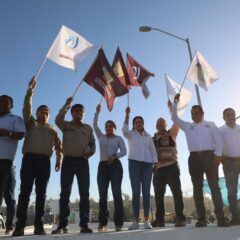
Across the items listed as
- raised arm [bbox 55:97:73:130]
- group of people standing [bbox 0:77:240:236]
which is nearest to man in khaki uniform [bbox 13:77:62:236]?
group of people standing [bbox 0:77:240:236]

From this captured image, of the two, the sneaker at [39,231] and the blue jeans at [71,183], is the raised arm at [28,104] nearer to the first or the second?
the blue jeans at [71,183]

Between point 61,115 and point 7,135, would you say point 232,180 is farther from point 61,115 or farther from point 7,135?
point 7,135

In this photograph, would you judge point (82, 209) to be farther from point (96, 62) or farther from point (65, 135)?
point (96, 62)

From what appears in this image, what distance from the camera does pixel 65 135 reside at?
636 centimetres

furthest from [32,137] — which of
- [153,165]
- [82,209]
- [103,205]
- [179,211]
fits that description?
[179,211]

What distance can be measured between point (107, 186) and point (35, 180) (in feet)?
4.82

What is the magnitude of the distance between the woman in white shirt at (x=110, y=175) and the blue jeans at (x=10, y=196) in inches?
64.9

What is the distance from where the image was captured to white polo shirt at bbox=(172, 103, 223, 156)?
21.6 feet

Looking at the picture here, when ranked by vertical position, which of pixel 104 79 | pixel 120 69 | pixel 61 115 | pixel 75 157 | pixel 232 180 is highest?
pixel 120 69

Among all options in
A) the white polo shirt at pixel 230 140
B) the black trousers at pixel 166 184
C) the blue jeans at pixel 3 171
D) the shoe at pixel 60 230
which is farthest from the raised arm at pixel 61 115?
the white polo shirt at pixel 230 140

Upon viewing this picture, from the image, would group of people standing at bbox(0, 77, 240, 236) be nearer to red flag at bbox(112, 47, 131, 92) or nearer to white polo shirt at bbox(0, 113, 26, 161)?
white polo shirt at bbox(0, 113, 26, 161)

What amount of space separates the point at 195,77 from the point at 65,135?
4169 millimetres

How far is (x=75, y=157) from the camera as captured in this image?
20.3 ft

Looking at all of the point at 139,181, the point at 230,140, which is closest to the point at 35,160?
the point at 139,181
